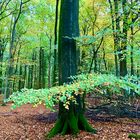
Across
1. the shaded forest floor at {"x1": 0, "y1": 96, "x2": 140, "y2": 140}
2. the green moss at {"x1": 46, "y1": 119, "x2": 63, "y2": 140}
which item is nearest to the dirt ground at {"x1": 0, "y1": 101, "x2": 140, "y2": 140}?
the shaded forest floor at {"x1": 0, "y1": 96, "x2": 140, "y2": 140}

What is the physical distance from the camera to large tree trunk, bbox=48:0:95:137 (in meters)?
8.05

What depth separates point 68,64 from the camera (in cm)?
834

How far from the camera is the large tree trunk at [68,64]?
8055 mm

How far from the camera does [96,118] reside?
10.7 m

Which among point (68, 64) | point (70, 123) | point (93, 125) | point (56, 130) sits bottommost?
point (93, 125)

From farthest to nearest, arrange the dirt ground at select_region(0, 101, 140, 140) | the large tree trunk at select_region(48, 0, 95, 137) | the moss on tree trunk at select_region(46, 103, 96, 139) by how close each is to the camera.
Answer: the large tree trunk at select_region(48, 0, 95, 137) < the moss on tree trunk at select_region(46, 103, 96, 139) < the dirt ground at select_region(0, 101, 140, 140)

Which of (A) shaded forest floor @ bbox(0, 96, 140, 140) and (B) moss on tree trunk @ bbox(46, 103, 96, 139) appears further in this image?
(B) moss on tree trunk @ bbox(46, 103, 96, 139)

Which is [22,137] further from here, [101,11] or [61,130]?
[101,11]

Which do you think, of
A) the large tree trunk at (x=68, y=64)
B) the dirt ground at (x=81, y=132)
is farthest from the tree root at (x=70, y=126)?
the dirt ground at (x=81, y=132)

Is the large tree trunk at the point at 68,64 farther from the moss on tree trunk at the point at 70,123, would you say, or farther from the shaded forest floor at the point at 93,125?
the shaded forest floor at the point at 93,125

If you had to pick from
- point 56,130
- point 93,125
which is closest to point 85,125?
point 56,130

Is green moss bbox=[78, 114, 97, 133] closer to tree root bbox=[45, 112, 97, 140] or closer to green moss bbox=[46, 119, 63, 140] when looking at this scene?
tree root bbox=[45, 112, 97, 140]

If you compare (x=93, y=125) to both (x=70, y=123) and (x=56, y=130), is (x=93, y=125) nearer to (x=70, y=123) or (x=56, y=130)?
(x=70, y=123)

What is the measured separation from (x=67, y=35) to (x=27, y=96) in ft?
15.7
